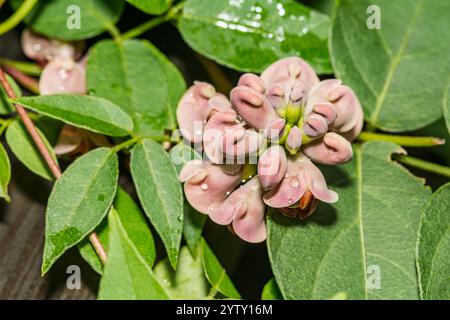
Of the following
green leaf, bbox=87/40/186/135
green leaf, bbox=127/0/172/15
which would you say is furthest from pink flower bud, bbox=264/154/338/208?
green leaf, bbox=127/0/172/15

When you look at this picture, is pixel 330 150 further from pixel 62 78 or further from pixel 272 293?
pixel 62 78

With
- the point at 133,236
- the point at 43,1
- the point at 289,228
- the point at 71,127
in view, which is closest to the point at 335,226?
the point at 289,228

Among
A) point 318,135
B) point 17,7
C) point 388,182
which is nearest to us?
point 318,135

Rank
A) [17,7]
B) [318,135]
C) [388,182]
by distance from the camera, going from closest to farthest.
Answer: [318,135], [388,182], [17,7]

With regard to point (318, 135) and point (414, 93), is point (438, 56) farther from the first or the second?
point (318, 135)

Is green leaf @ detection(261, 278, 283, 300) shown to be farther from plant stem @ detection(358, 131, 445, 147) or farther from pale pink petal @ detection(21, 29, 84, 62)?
pale pink petal @ detection(21, 29, 84, 62)

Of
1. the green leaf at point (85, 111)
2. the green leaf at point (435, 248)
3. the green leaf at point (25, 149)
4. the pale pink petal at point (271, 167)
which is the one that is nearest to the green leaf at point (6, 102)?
the green leaf at point (25, 149)

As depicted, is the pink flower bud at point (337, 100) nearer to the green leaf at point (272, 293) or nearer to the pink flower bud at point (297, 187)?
the pink flower bud at point (297, 187)
